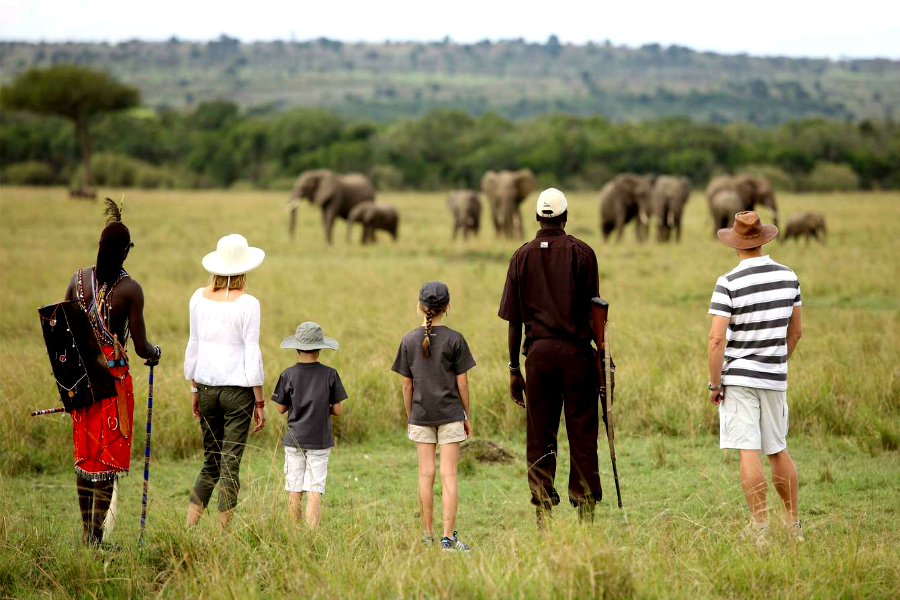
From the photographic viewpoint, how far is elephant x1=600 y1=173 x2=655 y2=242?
28438mm

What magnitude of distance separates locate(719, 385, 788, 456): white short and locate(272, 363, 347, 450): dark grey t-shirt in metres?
2.09

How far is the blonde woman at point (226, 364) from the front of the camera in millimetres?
5805

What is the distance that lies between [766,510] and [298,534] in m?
2.36

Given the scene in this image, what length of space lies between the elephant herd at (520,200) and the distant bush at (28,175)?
37.1 metres

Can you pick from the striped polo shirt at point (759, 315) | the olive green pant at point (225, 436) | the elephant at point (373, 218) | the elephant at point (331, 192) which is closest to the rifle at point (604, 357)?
the striped polo shirt at point (759, 315)

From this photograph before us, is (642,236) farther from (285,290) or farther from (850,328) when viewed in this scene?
(850,328)

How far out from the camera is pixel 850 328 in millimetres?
12234

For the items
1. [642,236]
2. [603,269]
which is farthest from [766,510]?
[642,236]

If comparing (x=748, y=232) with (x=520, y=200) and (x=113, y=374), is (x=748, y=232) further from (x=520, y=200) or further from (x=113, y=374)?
(x=520, y=200)

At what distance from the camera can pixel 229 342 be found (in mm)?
5812

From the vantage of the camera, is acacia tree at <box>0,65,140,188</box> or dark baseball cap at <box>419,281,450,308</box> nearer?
dark baseball cap at <box>419,281,450,308</box>

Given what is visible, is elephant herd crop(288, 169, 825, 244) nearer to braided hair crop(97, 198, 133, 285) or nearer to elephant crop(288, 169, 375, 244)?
elephant crop(288, 169, 375, 244)

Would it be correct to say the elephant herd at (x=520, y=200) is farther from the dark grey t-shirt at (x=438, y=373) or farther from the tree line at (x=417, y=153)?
the tree line at (x=417, y=153)

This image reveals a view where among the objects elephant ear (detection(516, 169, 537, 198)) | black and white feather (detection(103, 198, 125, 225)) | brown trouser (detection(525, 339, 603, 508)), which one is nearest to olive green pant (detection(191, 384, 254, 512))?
black and white feather (detection(103, 198, 125, 225))
